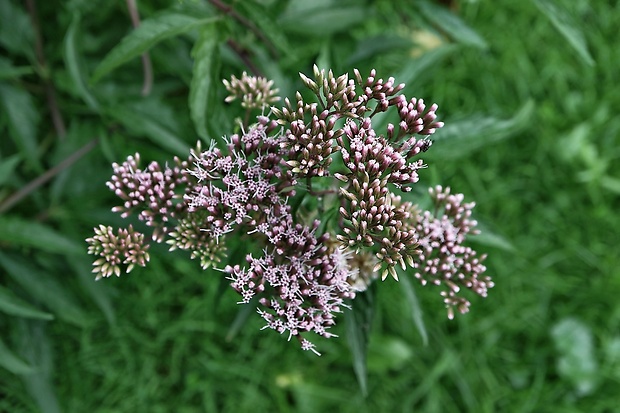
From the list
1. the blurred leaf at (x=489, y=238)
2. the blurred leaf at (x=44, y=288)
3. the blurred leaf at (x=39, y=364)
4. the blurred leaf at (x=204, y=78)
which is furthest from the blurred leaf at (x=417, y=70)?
the blurred leaf at (x=39, y=364)

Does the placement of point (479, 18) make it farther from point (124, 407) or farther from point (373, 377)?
point (124, 407)

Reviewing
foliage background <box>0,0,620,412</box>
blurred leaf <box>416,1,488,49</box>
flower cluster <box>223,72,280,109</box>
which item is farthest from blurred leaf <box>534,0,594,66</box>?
flower cluster <box>223,72,280,109</box>

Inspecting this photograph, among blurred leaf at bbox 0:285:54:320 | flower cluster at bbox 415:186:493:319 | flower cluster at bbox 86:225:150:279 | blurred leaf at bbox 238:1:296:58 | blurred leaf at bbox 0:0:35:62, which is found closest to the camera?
flower cluster at bbox 86:225:150:279

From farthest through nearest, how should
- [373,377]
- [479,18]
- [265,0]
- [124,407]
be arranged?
1. [479,18]
2. [373,377]
3. [124,407]
4. [265,0]

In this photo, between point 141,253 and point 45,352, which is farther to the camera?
point 45,352

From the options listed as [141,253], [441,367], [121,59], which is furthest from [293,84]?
[441,367]

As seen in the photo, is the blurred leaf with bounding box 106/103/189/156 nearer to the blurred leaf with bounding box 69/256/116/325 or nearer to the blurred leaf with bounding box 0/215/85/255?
the blurred leaf with bounding box 0/215/85/255
